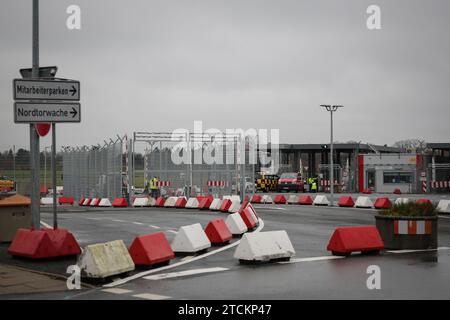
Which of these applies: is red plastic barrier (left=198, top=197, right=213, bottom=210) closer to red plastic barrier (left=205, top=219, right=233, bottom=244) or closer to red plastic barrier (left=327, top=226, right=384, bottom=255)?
red plastic barrier (left=205, top=219, right=233, bottom=244)

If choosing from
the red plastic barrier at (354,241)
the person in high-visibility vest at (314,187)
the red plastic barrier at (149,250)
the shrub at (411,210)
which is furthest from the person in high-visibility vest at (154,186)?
the person in high-visibility vest at (314,187)

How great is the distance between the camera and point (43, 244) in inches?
505

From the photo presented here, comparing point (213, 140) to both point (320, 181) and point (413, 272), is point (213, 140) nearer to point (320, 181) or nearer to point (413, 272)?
point (413, 272)

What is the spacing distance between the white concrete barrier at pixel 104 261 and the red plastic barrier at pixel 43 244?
88.3 inches

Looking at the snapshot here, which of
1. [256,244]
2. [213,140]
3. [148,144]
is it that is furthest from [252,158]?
[256,244]

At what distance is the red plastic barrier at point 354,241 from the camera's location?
45.6ft

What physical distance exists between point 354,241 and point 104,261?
5.93 metres

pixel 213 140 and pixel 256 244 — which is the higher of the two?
pixel 213 140

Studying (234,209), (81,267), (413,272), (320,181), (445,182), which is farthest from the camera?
(320,181)

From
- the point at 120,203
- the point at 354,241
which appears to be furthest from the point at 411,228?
the point at 120,203

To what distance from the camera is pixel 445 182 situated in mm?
54750

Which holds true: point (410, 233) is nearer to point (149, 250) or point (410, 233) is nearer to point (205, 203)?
point (149, 250)

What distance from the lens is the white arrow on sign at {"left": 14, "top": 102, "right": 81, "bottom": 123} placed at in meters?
12.8
